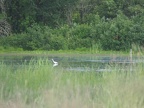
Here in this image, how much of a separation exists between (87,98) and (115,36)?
2810 cm

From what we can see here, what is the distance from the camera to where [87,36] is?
1505 inches

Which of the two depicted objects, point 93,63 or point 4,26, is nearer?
point 93,63

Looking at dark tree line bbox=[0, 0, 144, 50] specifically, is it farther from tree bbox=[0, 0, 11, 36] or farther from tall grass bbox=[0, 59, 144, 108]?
tall grass bbox=[0, 59, 144, 108]

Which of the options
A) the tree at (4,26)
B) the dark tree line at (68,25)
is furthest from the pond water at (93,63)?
the tree at (4,26)

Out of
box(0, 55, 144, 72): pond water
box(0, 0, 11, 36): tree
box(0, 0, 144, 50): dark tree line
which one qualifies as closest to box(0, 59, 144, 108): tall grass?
box(0, 55, 144, 72): pond water

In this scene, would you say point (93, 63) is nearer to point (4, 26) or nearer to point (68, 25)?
point (4, 26)

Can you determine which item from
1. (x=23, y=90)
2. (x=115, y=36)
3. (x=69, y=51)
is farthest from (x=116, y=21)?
(x=23, y=90)

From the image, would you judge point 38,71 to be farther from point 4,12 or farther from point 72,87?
point 4,12

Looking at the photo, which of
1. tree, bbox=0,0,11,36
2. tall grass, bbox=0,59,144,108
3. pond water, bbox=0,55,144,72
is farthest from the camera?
tree, bbox=0,0,11,36

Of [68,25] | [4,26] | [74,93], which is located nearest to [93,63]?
[74,93]

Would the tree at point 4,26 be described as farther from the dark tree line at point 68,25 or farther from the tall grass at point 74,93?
the tall grass at point 74,93

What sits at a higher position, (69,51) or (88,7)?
(88,7)

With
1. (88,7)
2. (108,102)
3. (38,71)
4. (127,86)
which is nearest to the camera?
(108,102)

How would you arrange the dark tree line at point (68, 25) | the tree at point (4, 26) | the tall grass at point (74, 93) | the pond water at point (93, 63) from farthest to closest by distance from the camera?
the tree at point (4, 26) < the dark tree line at point (68, 25) < the pond water at point (93, 63) < the tall grass at point (74, 93)
